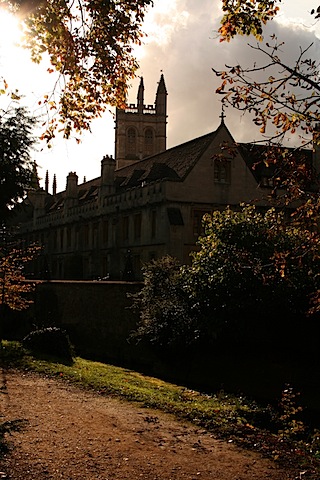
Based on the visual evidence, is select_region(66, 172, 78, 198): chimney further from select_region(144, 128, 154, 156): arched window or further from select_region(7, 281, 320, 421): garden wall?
select_region(144, 128, 154, 156): arched window

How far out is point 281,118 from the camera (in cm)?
661

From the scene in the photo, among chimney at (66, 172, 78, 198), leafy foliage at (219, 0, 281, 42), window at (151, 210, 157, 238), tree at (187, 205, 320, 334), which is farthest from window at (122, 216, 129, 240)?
leafy foliage at (219, 0, 281, 42)

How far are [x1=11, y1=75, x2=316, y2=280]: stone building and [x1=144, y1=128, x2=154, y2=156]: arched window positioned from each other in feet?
113

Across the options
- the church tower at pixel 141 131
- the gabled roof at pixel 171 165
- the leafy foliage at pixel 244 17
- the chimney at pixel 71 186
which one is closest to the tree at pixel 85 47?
the leafy foliage at pixel 244 17

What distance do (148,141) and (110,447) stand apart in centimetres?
8593

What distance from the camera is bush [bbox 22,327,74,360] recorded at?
1673cm

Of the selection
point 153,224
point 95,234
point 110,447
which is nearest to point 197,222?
point 153,224

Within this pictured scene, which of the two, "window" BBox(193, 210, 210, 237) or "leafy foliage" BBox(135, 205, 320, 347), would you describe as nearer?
"leafy foliage" BBox(135, 205, 320, 347)

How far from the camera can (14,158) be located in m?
19.8

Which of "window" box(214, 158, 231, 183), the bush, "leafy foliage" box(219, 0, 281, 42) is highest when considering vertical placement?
"window" box(214, 158, 231, 183)

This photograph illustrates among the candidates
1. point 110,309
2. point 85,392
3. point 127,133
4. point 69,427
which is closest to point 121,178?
point 110,309

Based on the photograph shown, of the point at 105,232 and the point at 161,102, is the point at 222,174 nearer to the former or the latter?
the point at 105,232

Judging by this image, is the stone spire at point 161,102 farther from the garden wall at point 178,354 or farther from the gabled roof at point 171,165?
the garden wall at point 178,354

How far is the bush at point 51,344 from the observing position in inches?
659
